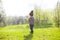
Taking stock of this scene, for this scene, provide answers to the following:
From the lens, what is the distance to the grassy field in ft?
8.91

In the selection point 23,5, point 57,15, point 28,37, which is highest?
point 23,5

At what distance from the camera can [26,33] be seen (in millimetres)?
2729

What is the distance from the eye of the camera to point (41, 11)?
2736mm

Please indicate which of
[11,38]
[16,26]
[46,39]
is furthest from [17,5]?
[46,39]

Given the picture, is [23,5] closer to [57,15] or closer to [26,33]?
[26,33]

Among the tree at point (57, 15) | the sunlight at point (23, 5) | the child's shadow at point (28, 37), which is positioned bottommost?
the child's shadow at point (28, 37)

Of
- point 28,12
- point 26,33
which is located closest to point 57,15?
point 28,12

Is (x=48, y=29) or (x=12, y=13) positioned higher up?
(x=12, y=13)

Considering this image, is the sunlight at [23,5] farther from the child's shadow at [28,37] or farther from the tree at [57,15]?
the child's shadow at [28,37]

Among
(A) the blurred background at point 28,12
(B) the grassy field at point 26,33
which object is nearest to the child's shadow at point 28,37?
(B) the grassy field at point 26,33

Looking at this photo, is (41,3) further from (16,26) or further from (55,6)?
(16,26)

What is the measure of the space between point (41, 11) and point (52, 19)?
21cm

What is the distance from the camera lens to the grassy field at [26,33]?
272cm

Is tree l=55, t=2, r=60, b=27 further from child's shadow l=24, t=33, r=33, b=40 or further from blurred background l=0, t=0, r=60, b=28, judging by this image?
child's shadow l=24, t=33, r=33, b=40
